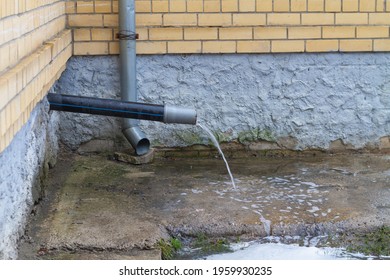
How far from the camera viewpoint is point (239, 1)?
698cm

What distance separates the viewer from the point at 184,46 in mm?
6992

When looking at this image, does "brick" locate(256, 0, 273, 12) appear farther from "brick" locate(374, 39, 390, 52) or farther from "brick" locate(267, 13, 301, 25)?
"brick" locate(374, 39, 390, 52)

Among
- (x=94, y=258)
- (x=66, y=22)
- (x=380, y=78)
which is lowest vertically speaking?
(x=94, y=258)

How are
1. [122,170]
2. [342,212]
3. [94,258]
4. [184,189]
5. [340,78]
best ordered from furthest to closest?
[340,78] < [122,170] < [184,189] < [342,212] < [94,258]

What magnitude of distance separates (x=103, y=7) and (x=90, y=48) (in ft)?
1.17

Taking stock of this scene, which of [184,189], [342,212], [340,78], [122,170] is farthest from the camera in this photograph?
[340,78]

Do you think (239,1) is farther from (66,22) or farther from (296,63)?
(66,22)

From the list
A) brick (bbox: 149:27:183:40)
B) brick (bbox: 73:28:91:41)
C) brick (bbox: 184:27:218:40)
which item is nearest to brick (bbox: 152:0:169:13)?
brick (bbox: 149:27:183:40)

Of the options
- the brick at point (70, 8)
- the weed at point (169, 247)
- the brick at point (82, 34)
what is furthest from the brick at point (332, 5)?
the weed at point (169, 247)

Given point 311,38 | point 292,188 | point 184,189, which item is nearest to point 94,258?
point 184,189

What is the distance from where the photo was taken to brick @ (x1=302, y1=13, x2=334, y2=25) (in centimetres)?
704

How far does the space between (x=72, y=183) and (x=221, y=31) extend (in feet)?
6.02

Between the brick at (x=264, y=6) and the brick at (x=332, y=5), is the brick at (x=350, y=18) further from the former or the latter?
the brick at (x=264, y=6)

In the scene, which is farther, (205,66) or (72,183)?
(205,66)
